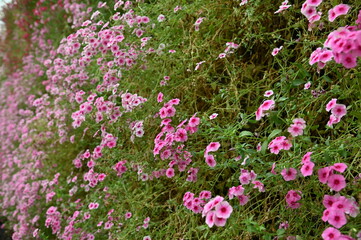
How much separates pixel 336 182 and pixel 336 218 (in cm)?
11

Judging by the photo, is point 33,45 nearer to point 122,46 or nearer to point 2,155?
point 2,155

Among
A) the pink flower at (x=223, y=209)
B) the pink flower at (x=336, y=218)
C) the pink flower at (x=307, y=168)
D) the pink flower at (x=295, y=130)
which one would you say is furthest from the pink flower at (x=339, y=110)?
the pink flower at (x=223, y=209)

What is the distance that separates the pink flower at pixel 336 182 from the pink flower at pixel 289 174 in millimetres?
137

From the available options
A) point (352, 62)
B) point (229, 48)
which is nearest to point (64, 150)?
point (229, 48)

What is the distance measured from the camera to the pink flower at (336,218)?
3.64 ft

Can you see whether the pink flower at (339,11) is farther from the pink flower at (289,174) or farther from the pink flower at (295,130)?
the pink flower at (289,174)

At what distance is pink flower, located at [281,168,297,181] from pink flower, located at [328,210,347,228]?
0.65 ft

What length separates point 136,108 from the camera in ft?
7.21

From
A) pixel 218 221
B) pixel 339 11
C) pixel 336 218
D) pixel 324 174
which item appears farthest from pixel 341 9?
pixel 218 221

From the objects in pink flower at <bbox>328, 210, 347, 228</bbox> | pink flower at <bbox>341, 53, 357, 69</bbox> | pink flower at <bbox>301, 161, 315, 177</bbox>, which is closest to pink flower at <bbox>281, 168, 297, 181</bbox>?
pink flower at <bbox>301, 161, 315, 177</bbox>

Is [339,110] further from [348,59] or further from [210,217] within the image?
[210,217]

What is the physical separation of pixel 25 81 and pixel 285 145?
473 centimetres

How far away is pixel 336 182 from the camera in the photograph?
117cm

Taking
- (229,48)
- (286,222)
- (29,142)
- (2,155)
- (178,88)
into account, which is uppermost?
(229,48)
